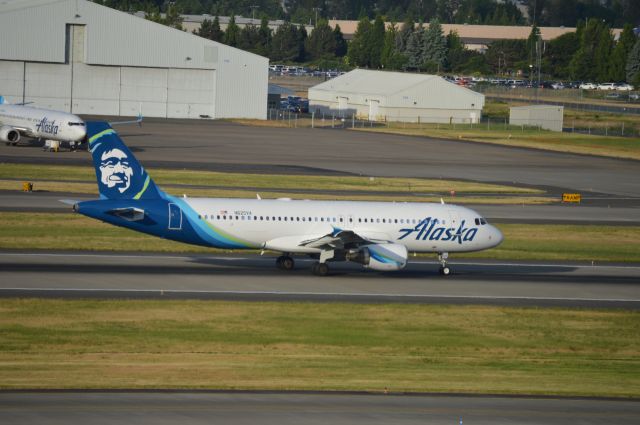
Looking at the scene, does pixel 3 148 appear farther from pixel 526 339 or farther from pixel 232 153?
pixel 526 339

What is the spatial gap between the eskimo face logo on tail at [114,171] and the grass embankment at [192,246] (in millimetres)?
7450

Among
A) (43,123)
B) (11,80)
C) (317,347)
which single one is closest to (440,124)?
(11,80)

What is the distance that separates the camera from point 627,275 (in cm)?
5209

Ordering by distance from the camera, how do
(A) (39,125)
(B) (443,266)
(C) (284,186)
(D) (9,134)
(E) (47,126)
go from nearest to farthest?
(B) (443,266)
(C) (284,186)
(E) (47,126)
(A) (39,125)
(D) (9,134)

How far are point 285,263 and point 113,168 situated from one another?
907 cm

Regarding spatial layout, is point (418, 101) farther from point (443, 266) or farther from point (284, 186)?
point (443, 266)

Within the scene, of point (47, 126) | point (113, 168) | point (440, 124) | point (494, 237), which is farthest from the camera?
point (440, 124)

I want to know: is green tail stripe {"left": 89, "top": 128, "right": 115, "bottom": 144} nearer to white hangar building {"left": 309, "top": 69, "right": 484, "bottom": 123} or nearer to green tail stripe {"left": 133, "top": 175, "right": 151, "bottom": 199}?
green tail stripe {"left": 133, "top": 175, "right": 151, "bottom": 199}

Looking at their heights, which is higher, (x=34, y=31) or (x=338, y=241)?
(x=34, y=31)

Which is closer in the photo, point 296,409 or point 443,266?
point 296,409

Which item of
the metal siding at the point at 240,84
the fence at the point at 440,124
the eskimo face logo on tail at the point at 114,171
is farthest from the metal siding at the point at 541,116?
the eskimo face logo on tail at the point at 114,171

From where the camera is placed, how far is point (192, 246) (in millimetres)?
54406

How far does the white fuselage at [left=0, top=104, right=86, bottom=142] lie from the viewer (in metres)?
95.3

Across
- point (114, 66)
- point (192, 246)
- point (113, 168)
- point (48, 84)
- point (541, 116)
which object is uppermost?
point (114, 66)
